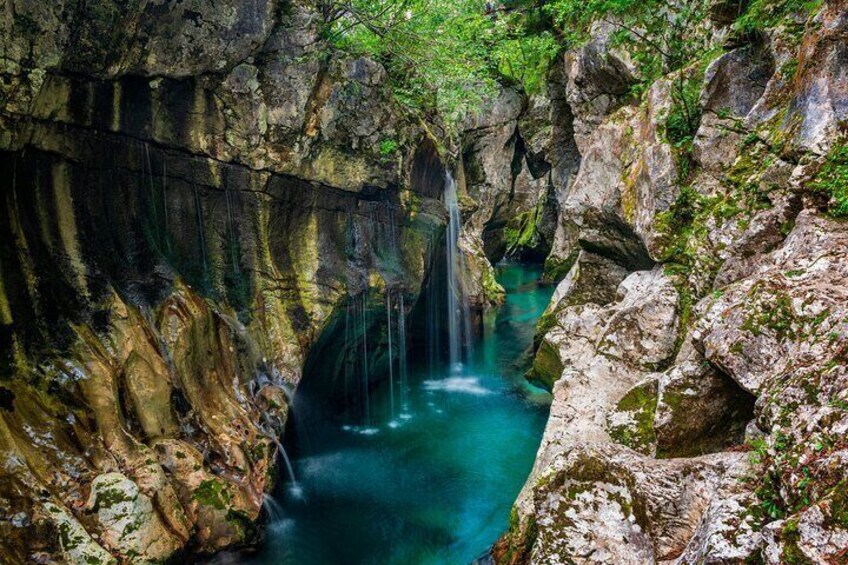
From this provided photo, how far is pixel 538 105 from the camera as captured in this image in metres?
26.9

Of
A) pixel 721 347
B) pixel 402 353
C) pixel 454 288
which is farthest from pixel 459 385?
pixel 721 347

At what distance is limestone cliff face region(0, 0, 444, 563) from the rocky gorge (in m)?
0.04

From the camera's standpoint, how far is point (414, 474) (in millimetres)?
12055

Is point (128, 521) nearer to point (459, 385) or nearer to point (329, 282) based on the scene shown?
point (329, 282)

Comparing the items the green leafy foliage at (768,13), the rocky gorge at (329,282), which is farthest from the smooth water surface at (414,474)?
the green leafy foliage at (768,13)

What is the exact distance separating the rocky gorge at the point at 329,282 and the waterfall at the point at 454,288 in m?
3.74

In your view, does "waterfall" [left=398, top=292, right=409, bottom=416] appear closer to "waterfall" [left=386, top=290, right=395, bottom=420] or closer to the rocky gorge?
"waterfall" [left=386, top=290, right=395, bottom=420]

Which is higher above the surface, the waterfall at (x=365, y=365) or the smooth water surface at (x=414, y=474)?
the waterfall at (x=365, y=365)

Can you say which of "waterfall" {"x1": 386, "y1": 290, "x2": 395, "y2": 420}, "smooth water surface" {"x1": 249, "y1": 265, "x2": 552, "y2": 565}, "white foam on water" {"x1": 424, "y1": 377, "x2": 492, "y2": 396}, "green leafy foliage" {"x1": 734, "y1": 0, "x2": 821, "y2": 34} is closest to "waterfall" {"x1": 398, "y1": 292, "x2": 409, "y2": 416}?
"smooth water surface" {"x1": 249, "y1": 265, "x2": 552, "y2": 565}

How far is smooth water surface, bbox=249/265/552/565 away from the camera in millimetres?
9695

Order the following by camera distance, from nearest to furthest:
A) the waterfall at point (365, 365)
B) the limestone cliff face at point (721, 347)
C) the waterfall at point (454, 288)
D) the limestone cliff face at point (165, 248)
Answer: the limestone cliff face at point (721, 347) < the limestone cliff face at point (165, 248) < the waterfall at point (365, 365) < the waterfall at point (454, 288)

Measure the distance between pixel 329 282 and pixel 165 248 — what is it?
12.7 ft

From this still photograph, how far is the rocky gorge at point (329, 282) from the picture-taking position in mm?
5250

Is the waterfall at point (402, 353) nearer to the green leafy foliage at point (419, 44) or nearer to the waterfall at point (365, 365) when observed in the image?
the waterfall at point (365, 365)
